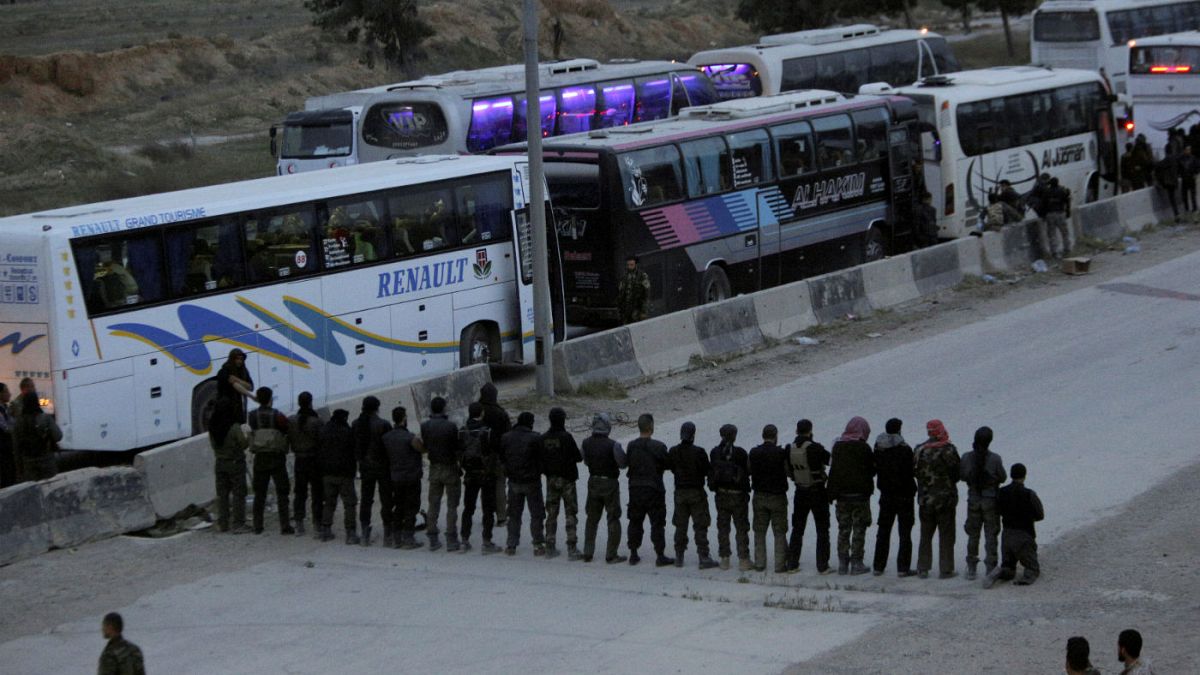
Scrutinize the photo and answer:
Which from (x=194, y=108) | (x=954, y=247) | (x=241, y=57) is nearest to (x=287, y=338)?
(x=954, y=247)

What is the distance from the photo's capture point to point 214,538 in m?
14.7

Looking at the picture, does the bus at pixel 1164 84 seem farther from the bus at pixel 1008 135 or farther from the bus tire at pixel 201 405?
the bus tire at pixel 201 405

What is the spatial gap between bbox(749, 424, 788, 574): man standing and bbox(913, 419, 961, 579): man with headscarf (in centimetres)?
111

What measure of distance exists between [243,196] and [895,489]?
348 inches

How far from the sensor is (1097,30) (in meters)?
41.0

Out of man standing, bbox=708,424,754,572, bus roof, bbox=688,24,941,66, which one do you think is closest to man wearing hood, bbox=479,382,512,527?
man standing, bbox=708,424,754,572

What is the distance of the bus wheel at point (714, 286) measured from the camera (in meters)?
23.1

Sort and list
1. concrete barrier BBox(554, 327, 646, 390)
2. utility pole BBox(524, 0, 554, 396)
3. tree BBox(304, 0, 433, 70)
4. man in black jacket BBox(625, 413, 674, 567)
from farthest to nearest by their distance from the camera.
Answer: tree BBox(304, 0, 433, 70), concrete barrier BBox(554, 327, 646, 390), utility pole BBox(524, 0, 554, 396), man in black jacket BBox(625, 413, 674, 567)

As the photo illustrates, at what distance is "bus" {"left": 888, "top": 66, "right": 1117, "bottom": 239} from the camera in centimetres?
2784

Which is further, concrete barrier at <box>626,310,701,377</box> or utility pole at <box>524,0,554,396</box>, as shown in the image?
concrete barrier at <box>626,310,701,377</box>

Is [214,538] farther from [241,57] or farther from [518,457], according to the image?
[241,57]

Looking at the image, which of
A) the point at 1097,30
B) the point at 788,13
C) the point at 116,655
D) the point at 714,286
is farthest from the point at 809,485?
the point at 788,13

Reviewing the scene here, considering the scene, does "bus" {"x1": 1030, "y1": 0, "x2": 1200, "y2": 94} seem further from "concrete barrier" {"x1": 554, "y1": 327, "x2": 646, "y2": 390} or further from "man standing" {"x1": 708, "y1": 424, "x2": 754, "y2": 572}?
"man standing" {"x1": 708, "y1": 424, "x2": 754, "y2": 572}

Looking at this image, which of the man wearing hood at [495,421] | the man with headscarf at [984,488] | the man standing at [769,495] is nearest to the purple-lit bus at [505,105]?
the man wearing hood at [495,421]
